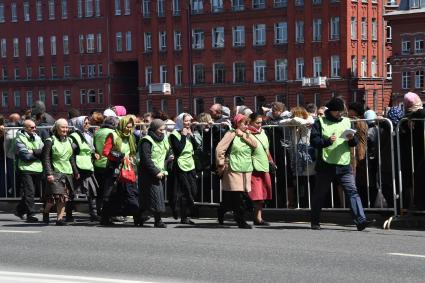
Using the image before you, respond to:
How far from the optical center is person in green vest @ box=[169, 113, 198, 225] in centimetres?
1595

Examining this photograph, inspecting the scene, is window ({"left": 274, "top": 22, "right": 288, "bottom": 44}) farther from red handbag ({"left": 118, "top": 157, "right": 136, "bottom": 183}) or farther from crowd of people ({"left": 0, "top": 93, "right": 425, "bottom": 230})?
red handbag ({"left": 118, "top": 157, "right": 136, "bottom": 183})

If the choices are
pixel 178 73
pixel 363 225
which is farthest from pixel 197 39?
pixel 363 225

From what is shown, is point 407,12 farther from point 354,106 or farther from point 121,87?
point 354,106

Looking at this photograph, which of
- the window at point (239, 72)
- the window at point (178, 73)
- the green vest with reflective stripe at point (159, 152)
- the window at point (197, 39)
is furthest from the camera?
the window at point (178, 73)

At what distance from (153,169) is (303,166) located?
2.41 metres

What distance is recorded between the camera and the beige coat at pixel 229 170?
50.1 ft

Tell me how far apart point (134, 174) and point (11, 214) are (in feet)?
12.8

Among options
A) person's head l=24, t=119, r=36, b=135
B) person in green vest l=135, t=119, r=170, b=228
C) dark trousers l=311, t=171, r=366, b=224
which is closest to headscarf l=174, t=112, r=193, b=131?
person in green vest l=135, t=119, r=170, b=228

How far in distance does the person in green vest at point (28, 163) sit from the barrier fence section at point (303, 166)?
4.62 ft

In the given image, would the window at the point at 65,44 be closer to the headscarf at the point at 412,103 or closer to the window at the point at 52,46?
the window at the point at 52,46

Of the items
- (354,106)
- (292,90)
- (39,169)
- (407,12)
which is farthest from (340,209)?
(292,90)

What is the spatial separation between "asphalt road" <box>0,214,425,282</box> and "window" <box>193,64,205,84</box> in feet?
285

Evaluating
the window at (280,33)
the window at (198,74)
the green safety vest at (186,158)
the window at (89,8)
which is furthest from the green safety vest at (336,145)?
the window at (89,8)

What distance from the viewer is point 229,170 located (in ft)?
50.3
